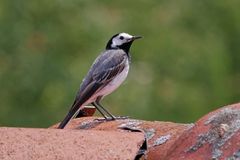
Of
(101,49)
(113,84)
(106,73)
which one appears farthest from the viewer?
(101,49)

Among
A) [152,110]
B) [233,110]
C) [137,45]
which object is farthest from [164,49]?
[233,110]

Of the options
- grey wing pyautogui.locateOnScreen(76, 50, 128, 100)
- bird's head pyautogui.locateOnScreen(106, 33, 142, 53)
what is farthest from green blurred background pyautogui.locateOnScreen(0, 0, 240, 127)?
grey wing pyautogui.locateOnScreen(76, 50, 128, 100)

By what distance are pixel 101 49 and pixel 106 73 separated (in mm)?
9106

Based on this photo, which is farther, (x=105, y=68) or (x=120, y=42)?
(x=120, y=42)

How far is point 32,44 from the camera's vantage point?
19.4m

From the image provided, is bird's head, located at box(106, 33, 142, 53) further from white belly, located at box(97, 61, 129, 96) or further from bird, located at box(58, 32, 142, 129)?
white belly, located at box(97, 61, 129, 96)

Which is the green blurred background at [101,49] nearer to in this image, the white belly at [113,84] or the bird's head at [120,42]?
the bird's head at [120,42]

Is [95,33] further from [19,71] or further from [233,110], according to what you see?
[233,110]

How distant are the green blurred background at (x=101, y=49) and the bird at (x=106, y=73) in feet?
24.1

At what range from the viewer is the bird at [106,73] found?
7.70 metres

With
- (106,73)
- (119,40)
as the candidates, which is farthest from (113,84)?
(119,40)

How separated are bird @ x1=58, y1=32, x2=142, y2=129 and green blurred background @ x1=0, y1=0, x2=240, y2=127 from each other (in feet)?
24.1

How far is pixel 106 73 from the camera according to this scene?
823cm

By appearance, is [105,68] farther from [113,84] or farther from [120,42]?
[120,42]
